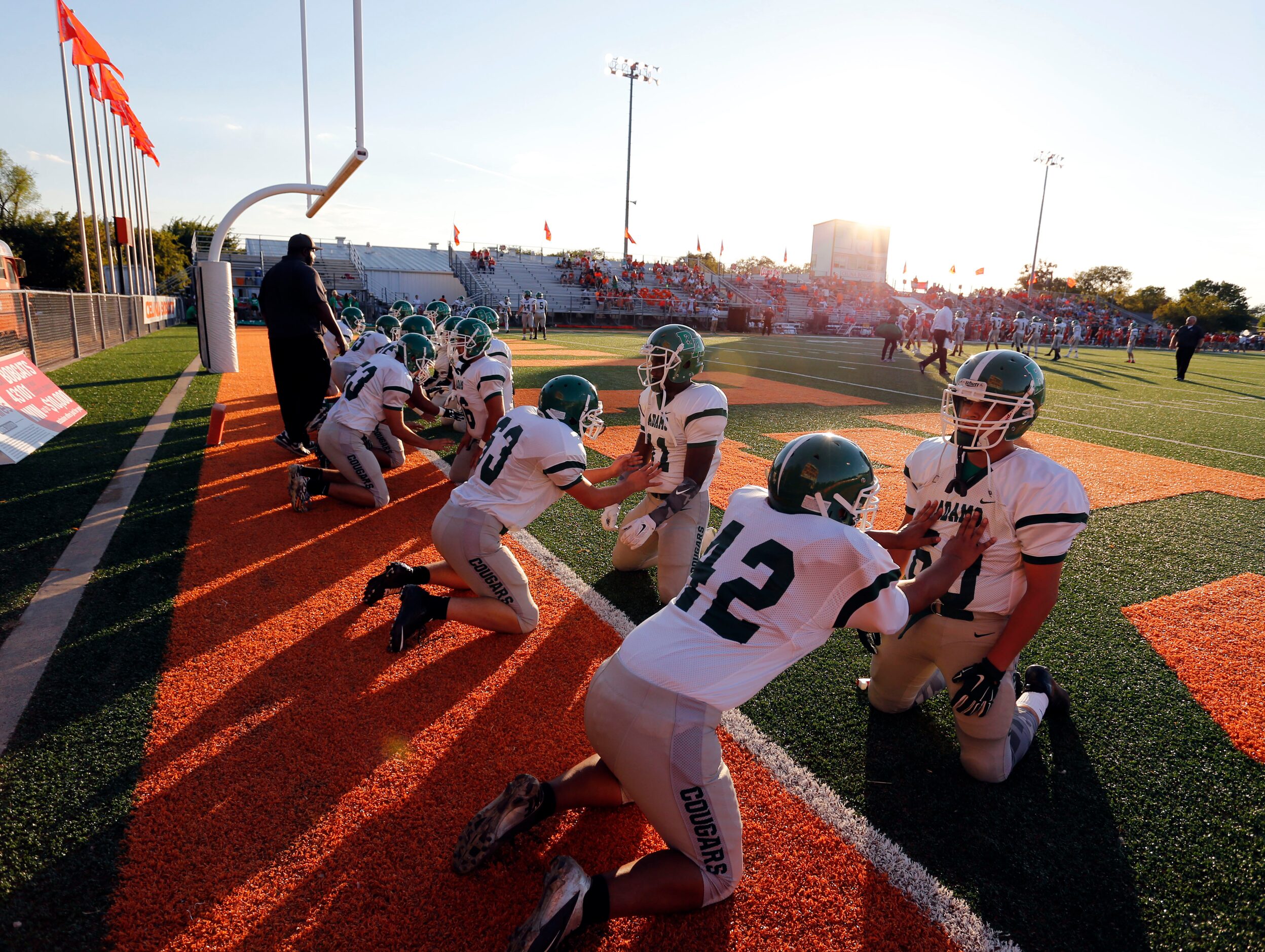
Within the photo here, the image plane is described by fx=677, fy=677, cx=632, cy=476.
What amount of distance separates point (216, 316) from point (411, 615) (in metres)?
13.5

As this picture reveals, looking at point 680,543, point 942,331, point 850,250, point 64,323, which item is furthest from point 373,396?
point 850,250

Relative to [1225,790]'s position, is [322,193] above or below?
above

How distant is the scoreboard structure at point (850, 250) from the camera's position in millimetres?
76375

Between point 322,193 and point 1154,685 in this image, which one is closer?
point 1154,685

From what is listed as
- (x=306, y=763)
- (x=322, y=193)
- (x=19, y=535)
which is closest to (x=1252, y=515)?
(x=306, y=763)

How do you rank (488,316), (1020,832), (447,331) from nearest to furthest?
(1020,832)
(447,331)
(488,316)

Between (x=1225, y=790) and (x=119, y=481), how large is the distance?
878 centimetres

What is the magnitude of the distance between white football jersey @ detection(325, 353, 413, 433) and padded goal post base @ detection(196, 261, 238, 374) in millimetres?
9815

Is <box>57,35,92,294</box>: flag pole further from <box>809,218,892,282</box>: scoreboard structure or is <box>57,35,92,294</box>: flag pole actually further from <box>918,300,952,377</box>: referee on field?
<box>809,218,892,282</box>: scoreboard structure

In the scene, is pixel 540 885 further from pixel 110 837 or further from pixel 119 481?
pixel 119 481

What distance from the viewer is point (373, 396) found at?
6441 mm

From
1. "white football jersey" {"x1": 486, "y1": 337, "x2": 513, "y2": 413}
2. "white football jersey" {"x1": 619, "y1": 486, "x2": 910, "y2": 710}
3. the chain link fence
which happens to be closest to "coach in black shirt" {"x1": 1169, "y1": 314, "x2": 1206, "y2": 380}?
"white football jersey" {"x1": 486, "y1": 337, "x2": 513, "y2": 413}

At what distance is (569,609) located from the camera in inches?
180

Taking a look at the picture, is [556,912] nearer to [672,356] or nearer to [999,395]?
[999,395]
